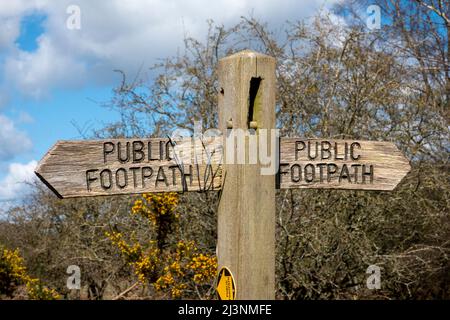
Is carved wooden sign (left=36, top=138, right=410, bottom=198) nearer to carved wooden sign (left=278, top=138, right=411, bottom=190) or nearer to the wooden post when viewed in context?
carved wooden sign (left=278, top=138, right=411, bottom=190)

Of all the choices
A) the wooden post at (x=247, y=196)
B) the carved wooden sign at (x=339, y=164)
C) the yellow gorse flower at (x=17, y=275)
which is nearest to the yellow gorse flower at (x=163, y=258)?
the yellow gorse flower at (x=17, y=275)

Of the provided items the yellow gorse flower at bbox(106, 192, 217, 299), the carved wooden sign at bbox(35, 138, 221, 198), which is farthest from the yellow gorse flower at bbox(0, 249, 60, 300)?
the carved wooden sign at bbox(35, 138, 221, 198)

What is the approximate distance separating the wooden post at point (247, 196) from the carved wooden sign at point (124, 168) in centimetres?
12

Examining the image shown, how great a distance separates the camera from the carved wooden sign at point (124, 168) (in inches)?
99.1

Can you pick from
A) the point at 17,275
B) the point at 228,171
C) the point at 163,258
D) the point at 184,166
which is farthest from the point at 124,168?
the point at 17,275

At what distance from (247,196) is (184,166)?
0.93 ft

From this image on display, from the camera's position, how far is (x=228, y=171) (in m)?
2.65

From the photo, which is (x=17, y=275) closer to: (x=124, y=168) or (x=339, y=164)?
(x=124, y=168)

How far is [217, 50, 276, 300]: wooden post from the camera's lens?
103 inches

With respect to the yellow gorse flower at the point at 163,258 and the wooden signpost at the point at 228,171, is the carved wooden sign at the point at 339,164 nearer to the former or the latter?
the wooden signpost at the point at 228,171

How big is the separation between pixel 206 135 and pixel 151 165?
0.89 feet

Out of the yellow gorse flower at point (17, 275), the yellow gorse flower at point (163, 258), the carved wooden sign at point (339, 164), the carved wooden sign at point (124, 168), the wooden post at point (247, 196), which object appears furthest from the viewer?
the yellow gorse flower at point (17, 275)

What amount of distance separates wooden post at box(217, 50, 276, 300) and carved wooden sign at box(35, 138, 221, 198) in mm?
118

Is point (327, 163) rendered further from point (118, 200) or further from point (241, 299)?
point (118, 200)
